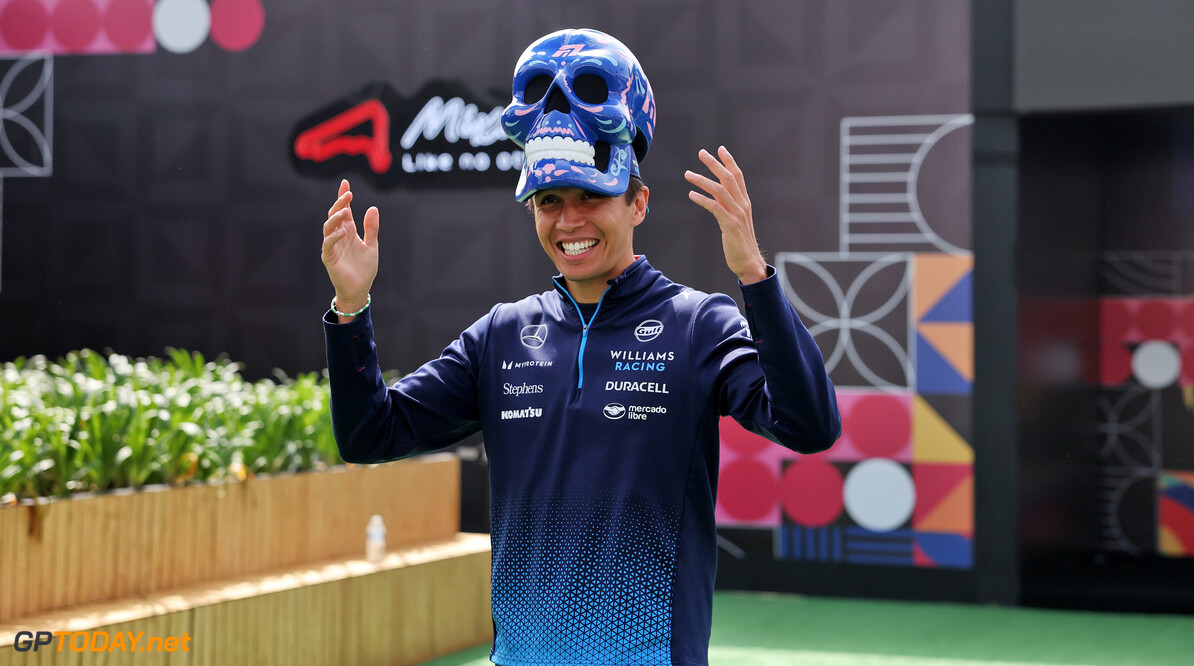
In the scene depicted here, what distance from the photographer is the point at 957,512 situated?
19.3ft

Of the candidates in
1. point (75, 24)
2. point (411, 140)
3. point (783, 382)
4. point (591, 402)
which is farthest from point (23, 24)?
point (783, 382)

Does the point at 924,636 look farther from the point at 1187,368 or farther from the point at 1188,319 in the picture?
the point at 1188,319

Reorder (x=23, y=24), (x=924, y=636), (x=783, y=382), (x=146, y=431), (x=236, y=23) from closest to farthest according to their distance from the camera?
(x=783, y=382) < (x=146, y=431) < (x=924, y=636) < (x=236, y=23) < (x=23, y=24)

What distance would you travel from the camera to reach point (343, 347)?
5.71 feet

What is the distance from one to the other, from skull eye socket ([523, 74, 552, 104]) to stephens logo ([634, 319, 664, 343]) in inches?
15.6

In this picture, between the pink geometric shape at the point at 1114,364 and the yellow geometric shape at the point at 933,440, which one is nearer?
the yellow geometric shape at the point at 933,440

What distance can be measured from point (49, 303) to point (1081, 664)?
630 centimetres

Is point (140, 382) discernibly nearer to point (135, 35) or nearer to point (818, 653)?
point (818, 653)

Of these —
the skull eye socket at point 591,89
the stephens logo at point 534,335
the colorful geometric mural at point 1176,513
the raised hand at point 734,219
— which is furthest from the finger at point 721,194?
the colorful geometric mural at point 1176,513

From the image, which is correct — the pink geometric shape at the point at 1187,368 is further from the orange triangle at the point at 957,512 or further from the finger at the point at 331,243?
the finger at the point at 331,243

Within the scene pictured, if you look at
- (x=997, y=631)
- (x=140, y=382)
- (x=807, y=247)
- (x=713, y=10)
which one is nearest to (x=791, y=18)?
(x=713, y=10)

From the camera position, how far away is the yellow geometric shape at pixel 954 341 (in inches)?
230

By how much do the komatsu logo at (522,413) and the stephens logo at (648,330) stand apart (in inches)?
7.3

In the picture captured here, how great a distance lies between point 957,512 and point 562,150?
4.71m
